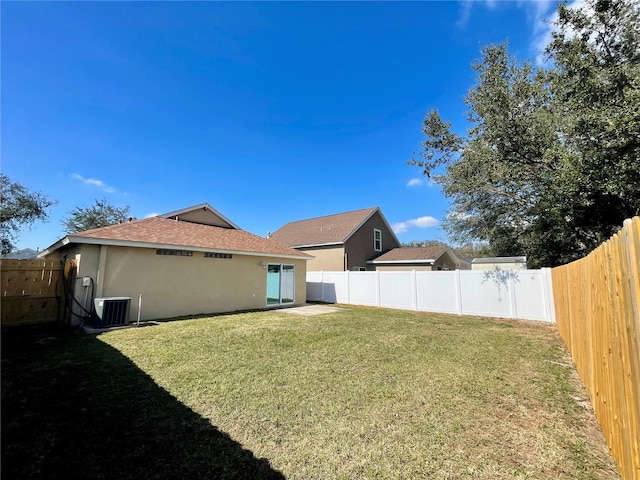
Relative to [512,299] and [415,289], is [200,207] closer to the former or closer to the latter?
[415,289]

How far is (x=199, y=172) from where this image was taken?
676 inches

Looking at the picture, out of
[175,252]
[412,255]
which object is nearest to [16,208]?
[175,252]

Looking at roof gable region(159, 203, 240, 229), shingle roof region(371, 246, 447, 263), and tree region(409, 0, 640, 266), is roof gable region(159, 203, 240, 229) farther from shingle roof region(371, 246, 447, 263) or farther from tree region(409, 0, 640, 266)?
shingle roof region(371, 246, 447, 263)

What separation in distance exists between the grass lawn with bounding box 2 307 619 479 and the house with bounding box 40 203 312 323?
282cm

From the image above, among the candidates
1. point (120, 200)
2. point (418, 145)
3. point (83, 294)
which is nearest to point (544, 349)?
point (418, 145)

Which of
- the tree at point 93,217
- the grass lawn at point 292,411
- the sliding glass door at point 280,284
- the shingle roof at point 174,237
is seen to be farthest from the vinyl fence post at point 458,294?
the tree at point 93,217

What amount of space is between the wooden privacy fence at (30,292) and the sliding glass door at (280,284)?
7775 mm

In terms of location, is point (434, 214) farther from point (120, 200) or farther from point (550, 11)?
point (120, 200)

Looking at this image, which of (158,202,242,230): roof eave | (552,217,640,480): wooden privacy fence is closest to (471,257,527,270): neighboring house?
(552,217,640,480): wooden privacy fence

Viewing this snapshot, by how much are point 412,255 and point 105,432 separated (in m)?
20.4

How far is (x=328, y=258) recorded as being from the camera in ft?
70.2

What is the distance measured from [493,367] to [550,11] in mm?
12755

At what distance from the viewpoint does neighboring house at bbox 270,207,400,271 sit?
824 inches

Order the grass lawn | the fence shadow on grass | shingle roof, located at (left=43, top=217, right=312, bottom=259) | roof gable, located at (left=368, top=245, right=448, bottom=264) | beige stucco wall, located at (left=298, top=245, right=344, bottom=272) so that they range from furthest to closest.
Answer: beige stucco wall, located at (left=298, top=245, right=344, bottom=272)
roof gable, located at (left=368, top=245, right=448, bottom=264)
shingle roof, located at (left=43, top=217, right=312, bottom=259)
the grass lawn
the fence shadow on grass
